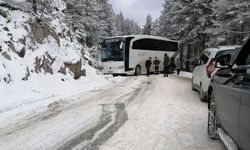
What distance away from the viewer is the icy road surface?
680 cm

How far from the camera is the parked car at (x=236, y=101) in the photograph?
432cm

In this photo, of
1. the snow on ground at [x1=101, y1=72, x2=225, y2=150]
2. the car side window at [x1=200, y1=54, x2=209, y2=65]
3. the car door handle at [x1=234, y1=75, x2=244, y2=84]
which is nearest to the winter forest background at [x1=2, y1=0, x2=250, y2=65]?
the car side window at [x1=200, y1=54, x2=209, y2=65]

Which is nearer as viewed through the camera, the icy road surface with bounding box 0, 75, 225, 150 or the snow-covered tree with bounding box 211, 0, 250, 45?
the icy road surface with bounding box 0, 75, 225, 150

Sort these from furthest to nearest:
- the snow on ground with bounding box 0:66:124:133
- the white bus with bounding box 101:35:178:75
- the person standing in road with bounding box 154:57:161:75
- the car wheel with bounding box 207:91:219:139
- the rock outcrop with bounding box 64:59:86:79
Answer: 1. the person standing in road with bounding box 154:57:161:75
2. the white bus with bounding box 101:35:178:75
3. the rock outcrop with bounding box 64:59:86:79
4. the snow on ground with bounding box 0:66:124:133
5. the car wheel with bounding box 207:91:219:139

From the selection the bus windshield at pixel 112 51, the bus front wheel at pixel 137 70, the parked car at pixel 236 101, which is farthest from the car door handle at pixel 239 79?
the bus front wheel at pixel 137 70

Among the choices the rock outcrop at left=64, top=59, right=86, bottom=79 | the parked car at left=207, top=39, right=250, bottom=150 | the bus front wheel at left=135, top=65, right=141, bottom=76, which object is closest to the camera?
the parked car at left=207, top=39, right=250, bottom=150

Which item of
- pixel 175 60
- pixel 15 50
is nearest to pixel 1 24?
pixel 15 50

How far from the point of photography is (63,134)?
764cm

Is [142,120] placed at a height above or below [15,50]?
below

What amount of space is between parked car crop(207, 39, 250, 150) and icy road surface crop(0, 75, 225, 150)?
1.00m

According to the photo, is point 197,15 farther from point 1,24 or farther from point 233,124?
point 233,124

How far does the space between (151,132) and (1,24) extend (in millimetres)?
11762

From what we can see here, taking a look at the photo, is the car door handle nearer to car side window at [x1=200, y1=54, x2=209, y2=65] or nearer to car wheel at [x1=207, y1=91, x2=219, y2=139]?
car wheel at [x1=207, y1=91, x2=219, y2=139]

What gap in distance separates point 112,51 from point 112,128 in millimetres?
24616
